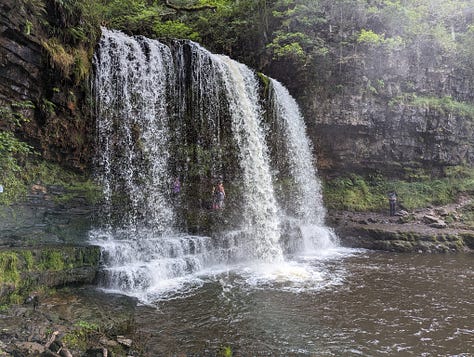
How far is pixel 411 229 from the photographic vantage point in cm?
1388

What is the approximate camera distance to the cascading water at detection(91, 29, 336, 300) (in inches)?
396

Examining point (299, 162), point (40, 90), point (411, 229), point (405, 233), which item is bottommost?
point (405, 233)

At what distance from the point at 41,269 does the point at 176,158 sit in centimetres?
648

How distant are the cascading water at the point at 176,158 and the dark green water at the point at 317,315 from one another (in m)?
1.68

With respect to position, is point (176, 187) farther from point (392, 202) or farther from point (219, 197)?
point (392, 202)

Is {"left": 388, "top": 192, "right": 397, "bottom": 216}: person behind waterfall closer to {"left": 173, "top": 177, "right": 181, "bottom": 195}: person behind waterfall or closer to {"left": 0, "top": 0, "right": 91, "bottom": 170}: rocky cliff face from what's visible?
{"left": 173, "top": 177, "right": 181, "bottom": 195}: person behind waterfall

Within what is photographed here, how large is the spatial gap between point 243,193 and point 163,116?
159 inches

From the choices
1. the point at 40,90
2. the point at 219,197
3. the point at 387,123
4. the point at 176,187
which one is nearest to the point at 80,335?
the point at 40,90

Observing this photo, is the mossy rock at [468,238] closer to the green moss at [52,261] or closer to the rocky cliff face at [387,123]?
the rocky cliff face at [387,123]

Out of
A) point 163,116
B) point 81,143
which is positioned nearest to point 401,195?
point 163,116

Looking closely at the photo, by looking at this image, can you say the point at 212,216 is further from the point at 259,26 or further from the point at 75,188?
the point at 259,26

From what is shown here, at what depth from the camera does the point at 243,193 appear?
1294cm

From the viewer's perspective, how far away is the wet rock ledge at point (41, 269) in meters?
6.47

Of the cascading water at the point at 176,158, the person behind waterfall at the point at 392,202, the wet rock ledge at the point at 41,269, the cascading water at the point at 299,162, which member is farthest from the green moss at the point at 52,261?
the person behind waterfall at the point at 392,202
